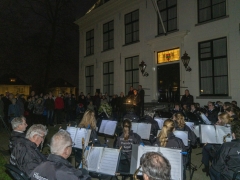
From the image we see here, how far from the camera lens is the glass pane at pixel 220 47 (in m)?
11.4

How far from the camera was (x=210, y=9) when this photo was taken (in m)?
12.0

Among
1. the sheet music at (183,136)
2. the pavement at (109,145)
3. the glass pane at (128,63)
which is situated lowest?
the pavement at (109,145)

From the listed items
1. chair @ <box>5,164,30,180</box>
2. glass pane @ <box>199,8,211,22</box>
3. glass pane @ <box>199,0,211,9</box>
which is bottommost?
Answer: chair @ <box>5,164,30,180</box>

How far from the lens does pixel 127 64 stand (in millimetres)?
17188

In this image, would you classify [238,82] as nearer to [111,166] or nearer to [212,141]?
[212,141]

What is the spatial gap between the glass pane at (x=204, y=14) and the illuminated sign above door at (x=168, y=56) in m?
2.13

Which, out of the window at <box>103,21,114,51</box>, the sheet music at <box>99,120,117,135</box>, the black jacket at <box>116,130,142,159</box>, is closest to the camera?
the black jacket at <box>116,130,142,159</box>

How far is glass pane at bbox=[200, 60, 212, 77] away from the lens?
12.0 m

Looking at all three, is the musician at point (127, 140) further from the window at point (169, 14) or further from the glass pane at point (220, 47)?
the window at point (169, 14)

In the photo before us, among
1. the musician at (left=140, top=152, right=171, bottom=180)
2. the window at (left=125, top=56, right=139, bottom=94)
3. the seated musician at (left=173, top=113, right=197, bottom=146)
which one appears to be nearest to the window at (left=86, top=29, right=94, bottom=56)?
→ the window at (left=125, top=56, right=139, bottom=94)

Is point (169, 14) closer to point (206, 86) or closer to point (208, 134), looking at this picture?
point (206, 86)

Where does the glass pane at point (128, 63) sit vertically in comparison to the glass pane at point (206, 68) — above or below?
above

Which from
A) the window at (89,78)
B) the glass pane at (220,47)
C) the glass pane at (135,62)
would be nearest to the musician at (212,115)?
the glass pane at (220,47)

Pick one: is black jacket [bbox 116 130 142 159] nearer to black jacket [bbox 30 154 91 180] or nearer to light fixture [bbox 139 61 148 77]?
black jacket [bbox 30 154 91 180]
